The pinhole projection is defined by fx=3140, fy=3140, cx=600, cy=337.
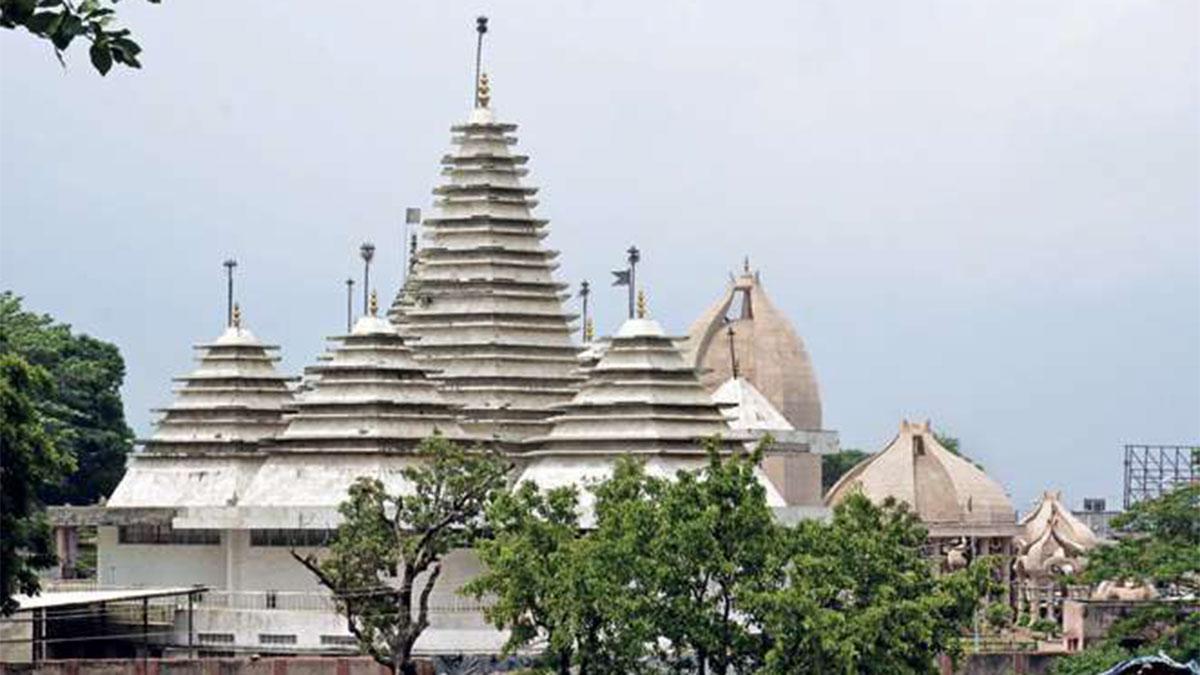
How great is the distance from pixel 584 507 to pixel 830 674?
10.5 m

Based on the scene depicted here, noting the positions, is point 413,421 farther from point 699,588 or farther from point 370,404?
point 699,588

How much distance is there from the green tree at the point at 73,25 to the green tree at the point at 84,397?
6811 centimetres

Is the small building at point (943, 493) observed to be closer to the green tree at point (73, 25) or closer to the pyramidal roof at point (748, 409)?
the pyramidal roof at point (748, 409)

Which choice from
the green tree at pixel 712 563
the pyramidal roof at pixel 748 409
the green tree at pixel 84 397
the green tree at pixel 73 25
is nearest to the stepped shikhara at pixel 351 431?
Answer: the green tree at pixel 712 563

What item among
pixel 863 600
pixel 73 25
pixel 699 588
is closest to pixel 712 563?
pixel 699 588

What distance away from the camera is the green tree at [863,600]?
4059 cm

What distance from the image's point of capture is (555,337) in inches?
2264

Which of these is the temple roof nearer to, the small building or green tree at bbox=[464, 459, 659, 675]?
the small building

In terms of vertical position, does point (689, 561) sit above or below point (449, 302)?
below

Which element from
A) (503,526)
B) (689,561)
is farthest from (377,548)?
(689,561)

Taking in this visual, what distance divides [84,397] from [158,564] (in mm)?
26015

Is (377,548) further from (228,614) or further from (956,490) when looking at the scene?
(956,490)

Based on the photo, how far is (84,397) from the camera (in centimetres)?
8100

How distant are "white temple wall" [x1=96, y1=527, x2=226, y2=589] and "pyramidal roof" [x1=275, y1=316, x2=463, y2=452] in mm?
2483
